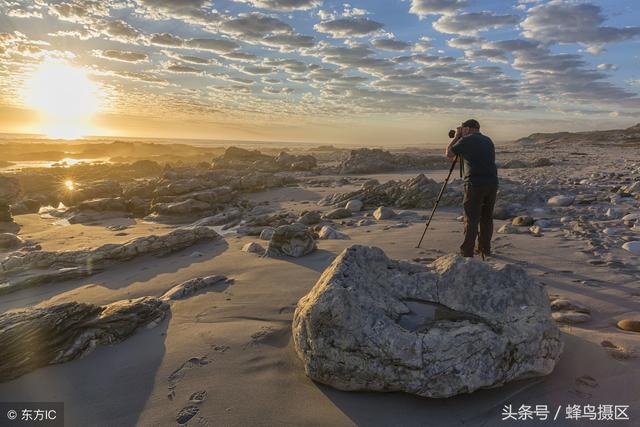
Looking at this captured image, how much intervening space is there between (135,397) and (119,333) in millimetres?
1095

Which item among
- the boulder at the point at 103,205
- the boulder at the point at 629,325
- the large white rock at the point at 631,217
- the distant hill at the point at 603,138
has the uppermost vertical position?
the distant hill at the point at 603,138

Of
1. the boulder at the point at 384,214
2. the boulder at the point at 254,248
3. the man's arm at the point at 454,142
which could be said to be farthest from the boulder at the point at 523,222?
the boulder at the point at 254,248

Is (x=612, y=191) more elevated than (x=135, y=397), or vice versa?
(x=612, y=191)

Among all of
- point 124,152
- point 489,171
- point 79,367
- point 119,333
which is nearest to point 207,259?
point 119,333

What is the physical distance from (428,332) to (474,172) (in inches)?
140

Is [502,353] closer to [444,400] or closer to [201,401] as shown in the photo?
[444,400]

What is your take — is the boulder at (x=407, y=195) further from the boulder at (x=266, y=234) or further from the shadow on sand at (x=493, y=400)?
the shadow on sand at (x=493, y=400)

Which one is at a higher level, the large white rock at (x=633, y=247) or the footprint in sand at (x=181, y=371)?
the large white rock at (x=633, y=247)

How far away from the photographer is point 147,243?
739 cm

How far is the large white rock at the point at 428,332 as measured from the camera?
2791 millimetres

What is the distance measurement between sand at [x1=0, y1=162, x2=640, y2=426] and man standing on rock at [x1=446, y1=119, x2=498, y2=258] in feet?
3.10

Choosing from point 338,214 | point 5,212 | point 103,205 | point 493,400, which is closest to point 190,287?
point 493,400

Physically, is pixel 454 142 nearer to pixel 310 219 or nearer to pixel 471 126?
pixel 471 126

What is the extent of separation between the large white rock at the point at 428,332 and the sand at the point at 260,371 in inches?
6.7
